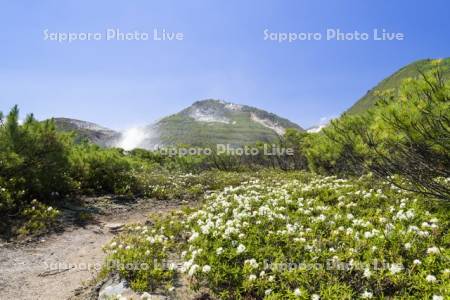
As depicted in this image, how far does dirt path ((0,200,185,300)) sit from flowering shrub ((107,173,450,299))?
0.93 metres

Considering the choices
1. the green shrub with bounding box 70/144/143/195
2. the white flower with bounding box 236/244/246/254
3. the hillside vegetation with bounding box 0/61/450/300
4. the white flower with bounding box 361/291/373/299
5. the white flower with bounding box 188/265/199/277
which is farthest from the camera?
the green shrub with bounding box 70/144/143/195

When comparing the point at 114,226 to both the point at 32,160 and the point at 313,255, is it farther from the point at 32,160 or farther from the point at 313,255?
the point at 313,255

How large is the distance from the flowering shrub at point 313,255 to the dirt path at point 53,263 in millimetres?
928

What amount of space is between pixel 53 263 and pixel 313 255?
20.3ft

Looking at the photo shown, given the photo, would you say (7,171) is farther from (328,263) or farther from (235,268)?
(328,263)

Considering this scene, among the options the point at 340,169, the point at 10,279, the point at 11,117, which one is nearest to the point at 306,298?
the point at 10,279

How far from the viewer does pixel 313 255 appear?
6.14 m

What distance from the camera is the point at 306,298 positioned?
499cm

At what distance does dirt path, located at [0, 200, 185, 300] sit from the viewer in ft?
22.9

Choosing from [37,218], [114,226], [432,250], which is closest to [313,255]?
[432,250]

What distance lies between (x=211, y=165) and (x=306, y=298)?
1309 inches

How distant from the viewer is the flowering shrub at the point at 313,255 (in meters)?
5.23

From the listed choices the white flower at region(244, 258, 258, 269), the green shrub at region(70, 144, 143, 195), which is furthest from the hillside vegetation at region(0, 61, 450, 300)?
the green shrub at region(70, 144, 143, 195)

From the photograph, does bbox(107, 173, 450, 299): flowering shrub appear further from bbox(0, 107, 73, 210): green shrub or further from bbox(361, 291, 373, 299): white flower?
bbox(0, 107, 73, 210): green shrub
